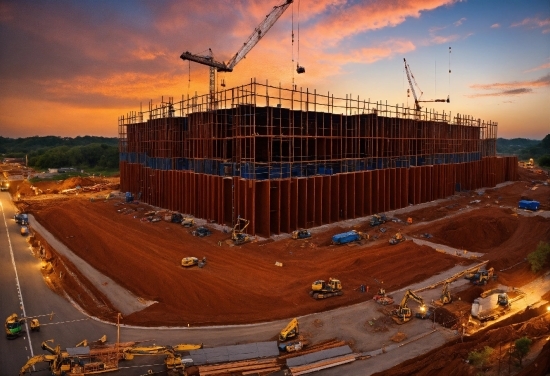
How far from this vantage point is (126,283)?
88.4 feet

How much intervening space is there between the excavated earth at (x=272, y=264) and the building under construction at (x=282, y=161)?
3.26 metres

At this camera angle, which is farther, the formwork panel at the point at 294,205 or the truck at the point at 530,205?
the truck at the point at 530,205

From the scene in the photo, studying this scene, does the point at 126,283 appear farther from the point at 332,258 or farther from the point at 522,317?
the point at 522,317

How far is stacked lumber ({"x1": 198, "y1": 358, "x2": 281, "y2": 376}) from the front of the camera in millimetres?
16828

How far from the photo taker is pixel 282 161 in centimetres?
3972

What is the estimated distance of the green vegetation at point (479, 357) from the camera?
1585 cm

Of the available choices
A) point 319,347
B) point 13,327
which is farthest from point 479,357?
point 13,327

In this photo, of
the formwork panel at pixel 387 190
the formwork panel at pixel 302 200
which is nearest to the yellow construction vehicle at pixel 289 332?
the formwork panel at pixel 302 200

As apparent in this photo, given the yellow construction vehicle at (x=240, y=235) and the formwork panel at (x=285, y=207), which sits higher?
the formwork panel at (x=285, y=207)

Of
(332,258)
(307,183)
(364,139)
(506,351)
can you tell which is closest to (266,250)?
(332,258)

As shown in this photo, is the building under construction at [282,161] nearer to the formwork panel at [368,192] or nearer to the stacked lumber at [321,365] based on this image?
the formwork panel at [368,192]

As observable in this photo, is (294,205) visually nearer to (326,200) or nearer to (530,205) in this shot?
(326,200)

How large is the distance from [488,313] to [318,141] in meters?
30.1

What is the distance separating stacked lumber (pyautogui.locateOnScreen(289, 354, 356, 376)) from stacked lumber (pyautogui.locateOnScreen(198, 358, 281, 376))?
0.89 meters
